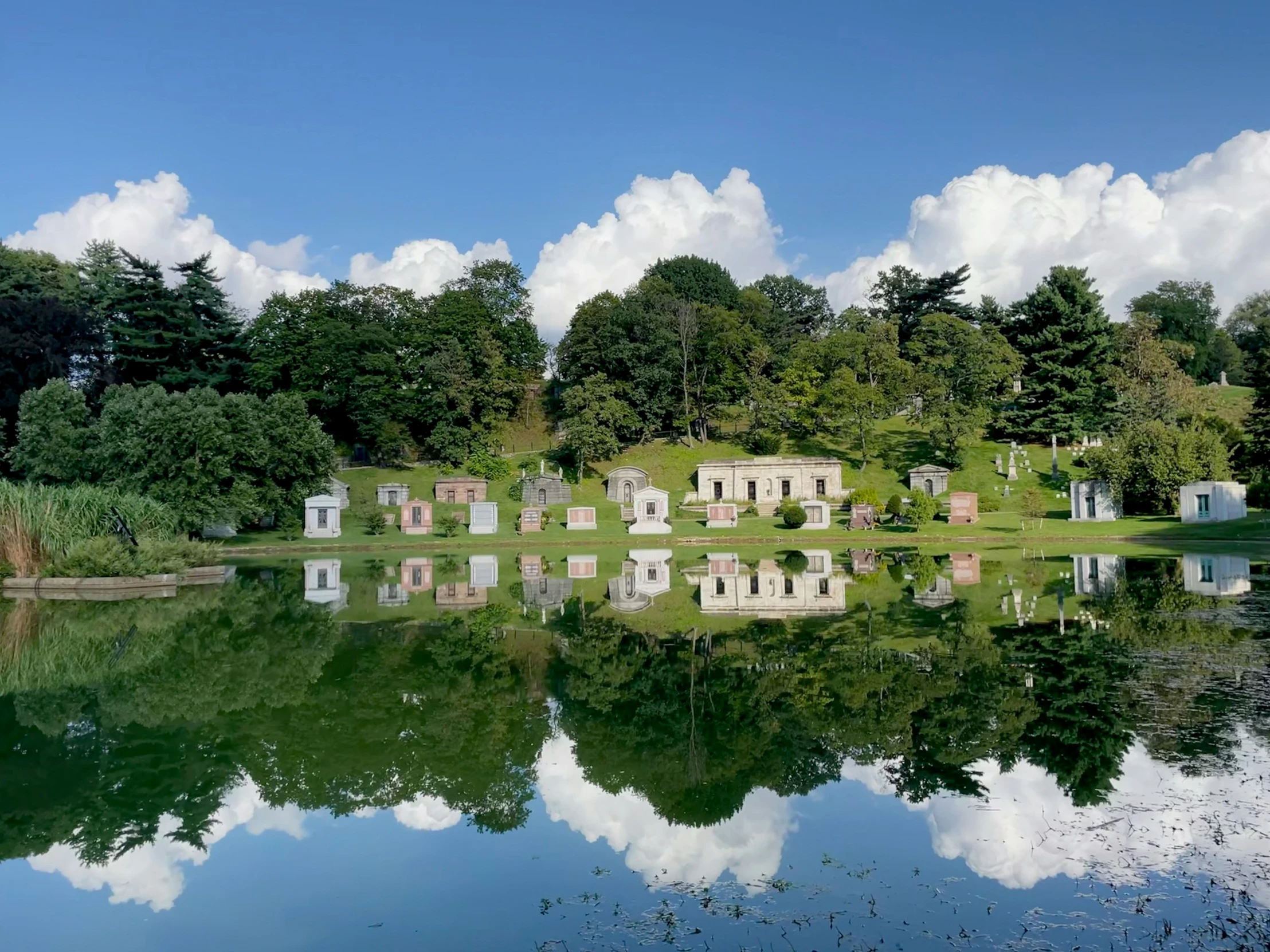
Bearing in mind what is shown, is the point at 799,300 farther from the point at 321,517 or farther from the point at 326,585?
the point at 326,585

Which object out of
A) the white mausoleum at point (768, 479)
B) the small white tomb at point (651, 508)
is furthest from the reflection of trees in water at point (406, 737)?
the white mausoleum at point (768, 479)

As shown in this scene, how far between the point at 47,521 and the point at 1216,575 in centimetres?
3411

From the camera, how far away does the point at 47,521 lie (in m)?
29.2

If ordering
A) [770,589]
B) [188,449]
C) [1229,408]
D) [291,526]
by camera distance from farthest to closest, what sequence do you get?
[1229,408] < [291,526] < [188,449] < [770,589]

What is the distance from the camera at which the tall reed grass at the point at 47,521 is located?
28891 mm

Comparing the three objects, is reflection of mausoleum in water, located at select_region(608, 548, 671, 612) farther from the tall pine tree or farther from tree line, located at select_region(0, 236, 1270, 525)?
the tall pine tree

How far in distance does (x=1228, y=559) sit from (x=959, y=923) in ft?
99.0

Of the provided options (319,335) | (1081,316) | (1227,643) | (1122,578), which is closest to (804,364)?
(1081,316)

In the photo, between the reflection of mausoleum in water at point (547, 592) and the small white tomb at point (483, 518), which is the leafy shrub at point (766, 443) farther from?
the reflection of mausoleum in water at point (547, 592)

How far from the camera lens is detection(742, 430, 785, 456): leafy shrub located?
6481 cm

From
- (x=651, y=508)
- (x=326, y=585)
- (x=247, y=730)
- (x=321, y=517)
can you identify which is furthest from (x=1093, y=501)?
(x=247, y=730)

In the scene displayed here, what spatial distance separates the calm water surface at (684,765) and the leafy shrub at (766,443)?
145 ft

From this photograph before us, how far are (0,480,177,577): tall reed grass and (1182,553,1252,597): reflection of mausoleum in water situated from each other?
30.8m

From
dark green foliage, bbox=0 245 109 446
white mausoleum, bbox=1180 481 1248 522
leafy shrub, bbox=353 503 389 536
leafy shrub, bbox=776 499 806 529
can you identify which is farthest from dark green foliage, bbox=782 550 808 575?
dark green foliage, bbox=0 245 109 446
